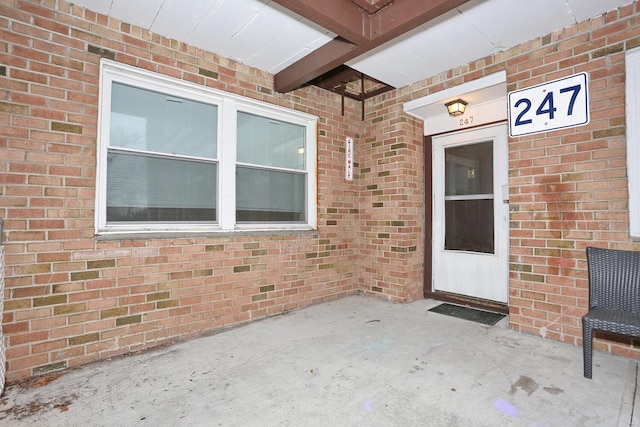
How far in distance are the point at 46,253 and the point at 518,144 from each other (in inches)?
166

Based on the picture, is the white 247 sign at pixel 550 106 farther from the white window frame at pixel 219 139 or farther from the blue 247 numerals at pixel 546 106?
the white window frame at pixel 219 139

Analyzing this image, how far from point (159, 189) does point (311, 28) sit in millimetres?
2024

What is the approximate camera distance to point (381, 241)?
4.35 m

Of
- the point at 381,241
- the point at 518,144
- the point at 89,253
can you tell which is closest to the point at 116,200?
the point at 89,253

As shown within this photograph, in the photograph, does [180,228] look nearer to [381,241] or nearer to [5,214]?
[5,214]

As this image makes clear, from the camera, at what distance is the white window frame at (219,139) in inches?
104

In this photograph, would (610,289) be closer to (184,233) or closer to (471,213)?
(471,213)

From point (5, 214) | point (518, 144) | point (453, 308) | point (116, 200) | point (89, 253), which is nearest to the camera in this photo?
point (5, 214)

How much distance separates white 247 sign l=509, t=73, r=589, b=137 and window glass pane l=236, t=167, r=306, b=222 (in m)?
2.44

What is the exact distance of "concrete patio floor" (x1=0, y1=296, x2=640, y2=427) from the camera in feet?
6.00

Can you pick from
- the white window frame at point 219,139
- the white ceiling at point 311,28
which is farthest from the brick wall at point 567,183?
the white window frame at point 219,139

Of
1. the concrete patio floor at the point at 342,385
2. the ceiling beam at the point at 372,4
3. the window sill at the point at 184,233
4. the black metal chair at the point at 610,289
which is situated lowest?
the concrete patio floor at the point at 342,385

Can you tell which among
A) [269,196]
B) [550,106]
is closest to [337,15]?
[269,196]

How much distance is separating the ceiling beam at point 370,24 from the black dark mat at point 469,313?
9.75 ft
